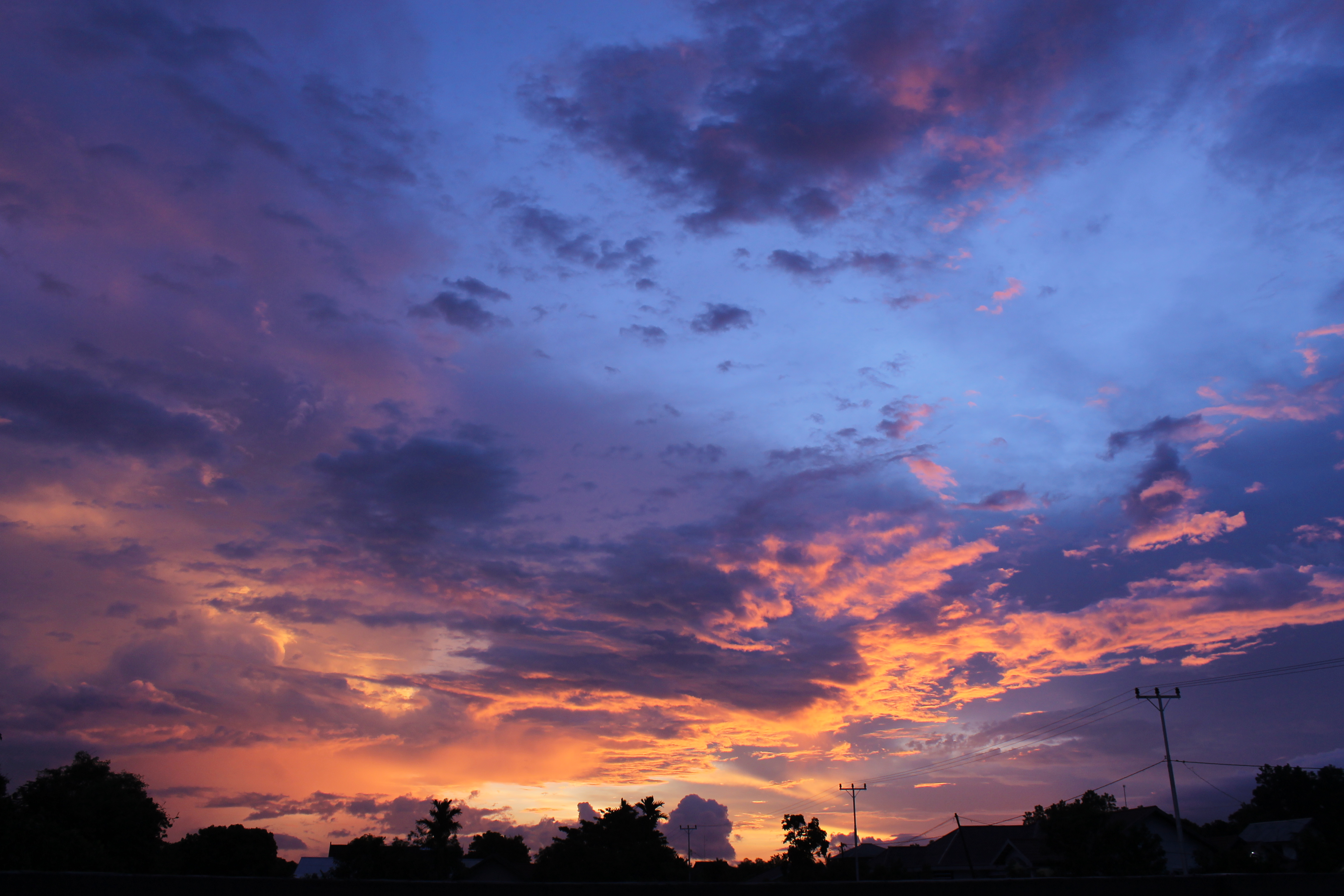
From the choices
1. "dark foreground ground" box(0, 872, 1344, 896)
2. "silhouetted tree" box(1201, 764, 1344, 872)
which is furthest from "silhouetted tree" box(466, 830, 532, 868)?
"dark foreground ground" box(0, 872, 1344, 896)

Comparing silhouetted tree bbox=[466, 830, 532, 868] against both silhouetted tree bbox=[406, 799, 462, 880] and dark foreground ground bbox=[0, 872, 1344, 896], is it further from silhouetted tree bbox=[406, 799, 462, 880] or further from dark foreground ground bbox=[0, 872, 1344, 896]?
dark foreground ground bbox=[0, 872, 1344, 896]

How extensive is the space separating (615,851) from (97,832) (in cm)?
4943

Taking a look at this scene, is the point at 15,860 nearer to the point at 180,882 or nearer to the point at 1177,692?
the point at 180,882

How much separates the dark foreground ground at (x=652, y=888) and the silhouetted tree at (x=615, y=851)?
79.0 m

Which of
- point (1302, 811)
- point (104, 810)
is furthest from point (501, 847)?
point (1302, 811)

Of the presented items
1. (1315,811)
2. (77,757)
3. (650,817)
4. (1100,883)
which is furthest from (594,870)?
(1315,811)

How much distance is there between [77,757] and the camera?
64.9 meters

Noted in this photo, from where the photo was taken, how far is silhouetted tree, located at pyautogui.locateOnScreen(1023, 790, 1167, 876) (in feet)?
179

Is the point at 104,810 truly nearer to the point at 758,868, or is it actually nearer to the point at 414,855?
the point at 414,855

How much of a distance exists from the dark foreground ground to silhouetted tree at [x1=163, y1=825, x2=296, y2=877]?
9488cm

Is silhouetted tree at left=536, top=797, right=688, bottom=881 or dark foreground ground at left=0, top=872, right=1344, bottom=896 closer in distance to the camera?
dark foreground ground at left=0, top=872, right=1344, bottom=896

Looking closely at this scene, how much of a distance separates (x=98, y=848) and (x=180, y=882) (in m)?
48.1

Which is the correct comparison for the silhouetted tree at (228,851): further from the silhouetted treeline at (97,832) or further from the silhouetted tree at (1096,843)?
the silhouetted tree at (1096,843)

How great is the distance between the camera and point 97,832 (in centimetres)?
6162
